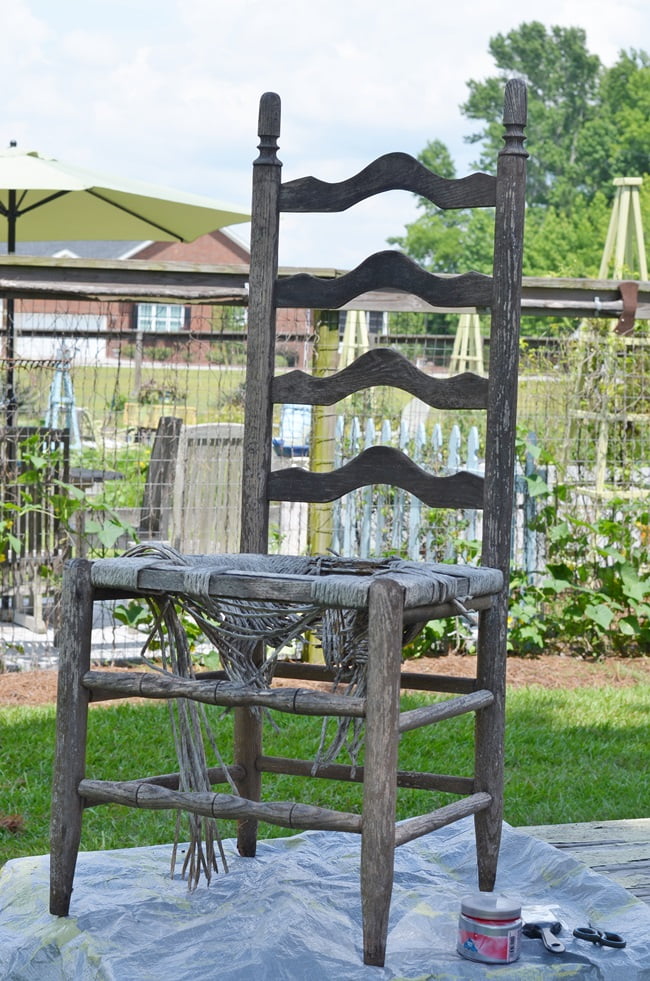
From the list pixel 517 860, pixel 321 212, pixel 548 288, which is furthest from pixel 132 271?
pixel 517 860

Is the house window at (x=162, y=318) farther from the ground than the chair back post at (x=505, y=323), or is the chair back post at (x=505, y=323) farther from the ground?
the house window at (x=162, y=318)

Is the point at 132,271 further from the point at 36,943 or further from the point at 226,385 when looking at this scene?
the point at 36,943

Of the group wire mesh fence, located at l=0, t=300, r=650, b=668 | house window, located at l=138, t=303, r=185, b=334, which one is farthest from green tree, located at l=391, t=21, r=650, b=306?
wire mesh fence, located at l=0, t=300, r=650, b=668

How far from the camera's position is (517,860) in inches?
87.8

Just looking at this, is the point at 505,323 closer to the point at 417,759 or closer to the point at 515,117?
the point at 515,117

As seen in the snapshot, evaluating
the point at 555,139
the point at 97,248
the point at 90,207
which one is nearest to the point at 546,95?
the point at 555,139

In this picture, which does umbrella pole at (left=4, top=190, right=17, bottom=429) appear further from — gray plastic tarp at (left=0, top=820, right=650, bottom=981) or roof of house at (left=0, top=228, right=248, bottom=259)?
roof of house at (left=0, top=228, right=248, bottom=259)

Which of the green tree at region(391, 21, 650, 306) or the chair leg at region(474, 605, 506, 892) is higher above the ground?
the green tree at region(391, 21, 650, 306)

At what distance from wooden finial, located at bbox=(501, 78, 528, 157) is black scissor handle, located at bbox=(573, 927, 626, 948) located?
1304 mm

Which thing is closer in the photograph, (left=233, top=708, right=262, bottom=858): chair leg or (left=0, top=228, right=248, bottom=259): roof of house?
(left=233, top=708, right=262, bottom=858): chair leg

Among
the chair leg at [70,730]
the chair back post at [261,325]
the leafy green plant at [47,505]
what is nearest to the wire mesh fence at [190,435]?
the leafy green plant at [47,505]

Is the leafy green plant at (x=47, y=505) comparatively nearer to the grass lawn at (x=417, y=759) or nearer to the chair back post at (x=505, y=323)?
the grass lawn at (x=417, y=759)

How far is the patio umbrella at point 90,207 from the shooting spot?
602 cm

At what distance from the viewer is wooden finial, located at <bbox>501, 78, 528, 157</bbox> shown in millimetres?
2078
